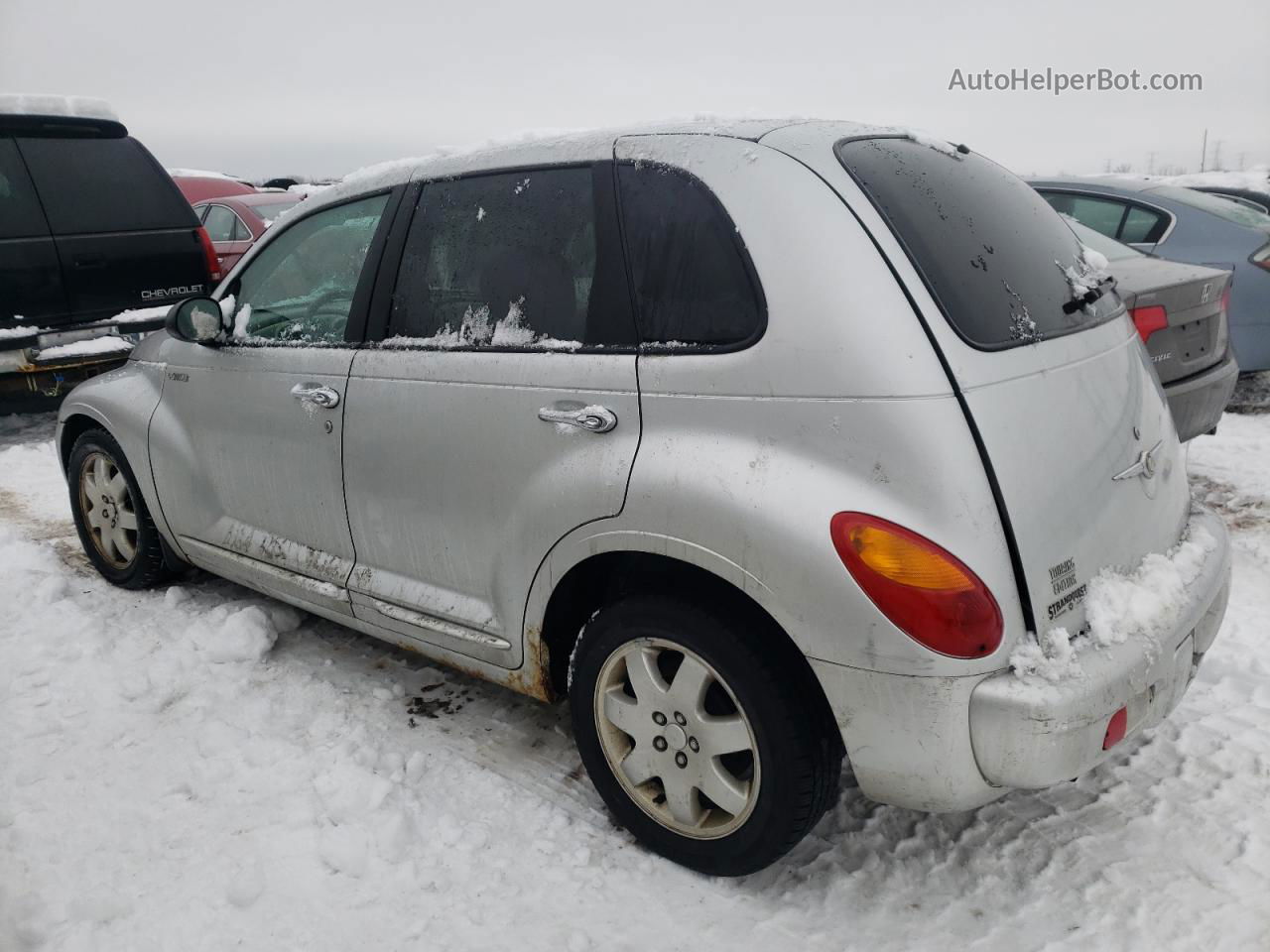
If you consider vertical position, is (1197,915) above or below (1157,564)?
below

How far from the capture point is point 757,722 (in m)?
2.15

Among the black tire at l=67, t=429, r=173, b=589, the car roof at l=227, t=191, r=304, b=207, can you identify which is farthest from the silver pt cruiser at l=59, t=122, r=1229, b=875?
the car roof at l=227, t=191, r=304, b=207

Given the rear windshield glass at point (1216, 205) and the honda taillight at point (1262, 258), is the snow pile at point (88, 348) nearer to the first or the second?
the rear windshield glass at point (1216, 205)

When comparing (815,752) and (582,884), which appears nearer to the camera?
(815,752)

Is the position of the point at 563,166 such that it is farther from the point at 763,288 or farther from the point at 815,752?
the point at 815,752

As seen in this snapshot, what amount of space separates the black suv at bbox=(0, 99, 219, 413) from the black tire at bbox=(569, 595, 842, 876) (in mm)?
5480

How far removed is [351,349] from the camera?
3.03 meters

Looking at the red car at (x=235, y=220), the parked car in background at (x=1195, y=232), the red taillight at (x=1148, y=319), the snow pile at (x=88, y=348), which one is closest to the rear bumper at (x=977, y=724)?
the red taillight at (x=1148, y=319)

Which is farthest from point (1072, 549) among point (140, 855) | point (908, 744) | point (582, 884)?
point (140, 855)

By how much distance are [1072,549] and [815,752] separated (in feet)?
2.38

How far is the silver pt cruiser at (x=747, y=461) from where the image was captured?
6.43 feet

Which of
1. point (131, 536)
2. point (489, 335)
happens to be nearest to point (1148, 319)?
point (489, 335)

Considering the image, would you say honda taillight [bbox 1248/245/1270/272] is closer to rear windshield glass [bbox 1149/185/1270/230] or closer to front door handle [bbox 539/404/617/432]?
rear windshield glass [bbox 1149/185/1270/230]

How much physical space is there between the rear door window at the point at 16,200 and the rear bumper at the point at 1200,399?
6749 millimetres
